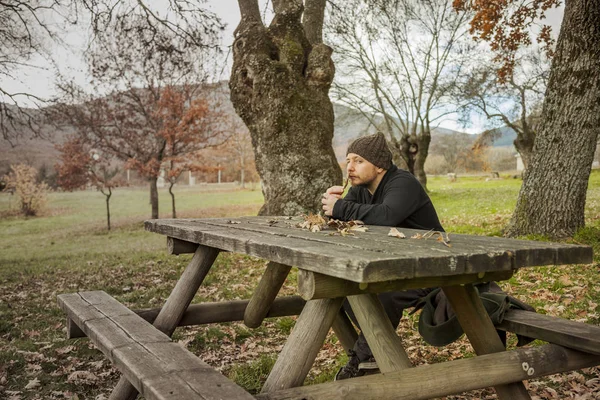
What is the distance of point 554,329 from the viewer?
2.44m

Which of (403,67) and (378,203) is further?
(403,67)

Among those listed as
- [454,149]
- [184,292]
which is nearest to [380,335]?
[184,292]

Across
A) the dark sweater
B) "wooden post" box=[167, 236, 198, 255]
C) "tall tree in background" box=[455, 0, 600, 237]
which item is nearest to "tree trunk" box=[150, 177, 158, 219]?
"tall tree in background" box=[455, 0, 600, 237]

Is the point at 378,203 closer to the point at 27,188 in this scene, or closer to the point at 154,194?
the point at 154,194

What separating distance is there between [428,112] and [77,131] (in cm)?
1422

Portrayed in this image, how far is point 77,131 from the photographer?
17547mm

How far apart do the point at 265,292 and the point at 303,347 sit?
1313mm

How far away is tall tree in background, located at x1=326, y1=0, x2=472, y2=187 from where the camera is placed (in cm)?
2023

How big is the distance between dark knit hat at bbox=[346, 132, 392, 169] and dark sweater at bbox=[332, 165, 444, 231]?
0.29 feet

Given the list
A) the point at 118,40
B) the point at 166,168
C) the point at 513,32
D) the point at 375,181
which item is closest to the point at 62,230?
the point at 166,168

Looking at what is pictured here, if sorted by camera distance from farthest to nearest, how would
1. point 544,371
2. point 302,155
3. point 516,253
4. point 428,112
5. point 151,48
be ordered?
point 428,112
point 151,48
point 302,155
point 544,371
point 516,253

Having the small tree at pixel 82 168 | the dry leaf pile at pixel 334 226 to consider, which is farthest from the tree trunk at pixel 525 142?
the dry leaf pile at pixel 334 226

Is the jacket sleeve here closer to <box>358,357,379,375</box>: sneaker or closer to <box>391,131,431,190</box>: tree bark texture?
<box>358,357,379,375</box>: sneaker

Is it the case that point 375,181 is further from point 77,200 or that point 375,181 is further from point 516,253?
point 77,200
